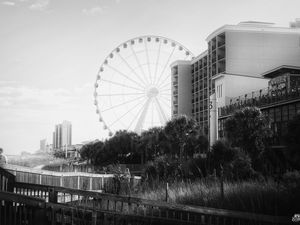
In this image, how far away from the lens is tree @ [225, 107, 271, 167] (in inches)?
1300

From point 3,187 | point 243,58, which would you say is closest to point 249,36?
point 243,58

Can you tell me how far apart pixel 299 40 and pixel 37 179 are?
67986 mm

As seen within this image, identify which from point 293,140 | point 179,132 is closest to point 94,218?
point 293,140

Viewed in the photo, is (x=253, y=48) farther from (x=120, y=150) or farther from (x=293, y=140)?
(x=293, y=140)

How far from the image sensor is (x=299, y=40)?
2977 inches

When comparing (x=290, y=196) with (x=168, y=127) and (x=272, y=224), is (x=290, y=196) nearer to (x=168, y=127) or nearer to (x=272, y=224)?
(x=272, y=224)

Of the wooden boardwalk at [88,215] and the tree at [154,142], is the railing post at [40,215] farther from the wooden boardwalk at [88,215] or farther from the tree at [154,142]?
the tree at [154,142]

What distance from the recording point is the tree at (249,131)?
33.0m

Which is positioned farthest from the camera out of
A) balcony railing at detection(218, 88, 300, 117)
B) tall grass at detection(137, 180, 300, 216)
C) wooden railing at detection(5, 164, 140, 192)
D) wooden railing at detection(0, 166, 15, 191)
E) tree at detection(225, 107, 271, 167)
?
balcony railing at detection(218, 88, 300, 117)

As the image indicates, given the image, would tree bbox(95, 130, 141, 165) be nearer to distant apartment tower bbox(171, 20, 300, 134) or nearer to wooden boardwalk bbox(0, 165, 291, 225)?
distant apartment tower bbox(171, 20, 300, 134)

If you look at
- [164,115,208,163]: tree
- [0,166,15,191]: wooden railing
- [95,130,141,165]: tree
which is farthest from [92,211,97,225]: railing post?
[95,130,141,165]: tree

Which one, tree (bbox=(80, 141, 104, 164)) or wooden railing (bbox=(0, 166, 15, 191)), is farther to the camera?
tree (bbox=(80, 141, 104, 164))

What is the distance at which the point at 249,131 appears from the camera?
33.2 meters

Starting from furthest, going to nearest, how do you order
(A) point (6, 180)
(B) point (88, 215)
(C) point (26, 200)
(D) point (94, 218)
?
(A) point (6, 180), (B) point (88, 215), (D) point (94, 218), (C) point (26, 200)
